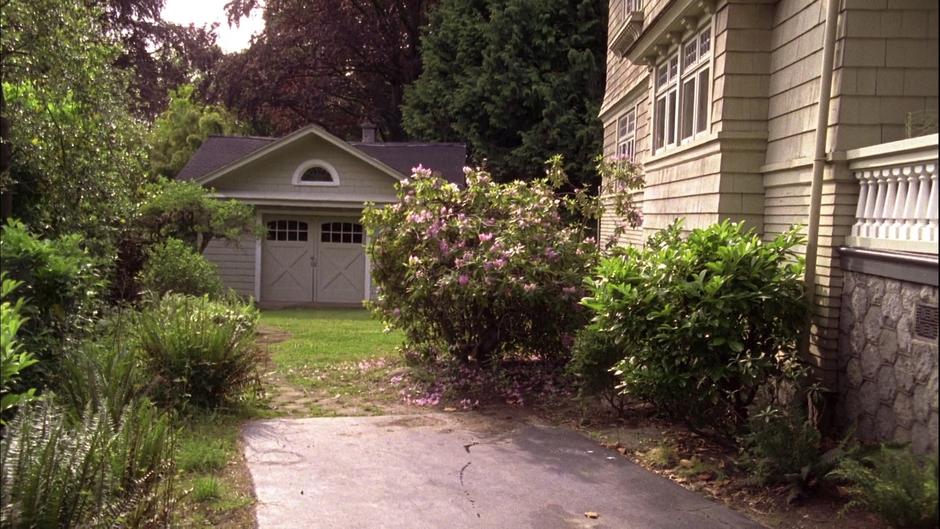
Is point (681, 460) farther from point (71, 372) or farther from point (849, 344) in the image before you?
point (71, 372)

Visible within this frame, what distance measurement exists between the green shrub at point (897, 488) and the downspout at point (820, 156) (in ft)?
6.15

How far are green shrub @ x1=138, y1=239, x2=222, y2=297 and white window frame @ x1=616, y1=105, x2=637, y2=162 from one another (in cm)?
776

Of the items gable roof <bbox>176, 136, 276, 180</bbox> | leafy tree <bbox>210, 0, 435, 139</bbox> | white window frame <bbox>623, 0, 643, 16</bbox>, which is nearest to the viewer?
white window frame <bbox>623, 0, 643, 16</bbox>

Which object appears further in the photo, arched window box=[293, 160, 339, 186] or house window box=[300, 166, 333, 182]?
house window box=[300, 166, 333, 182]

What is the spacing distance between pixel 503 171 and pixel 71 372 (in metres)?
21.3

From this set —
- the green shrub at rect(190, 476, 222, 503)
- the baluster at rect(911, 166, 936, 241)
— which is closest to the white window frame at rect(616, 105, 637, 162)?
the baluster at rect(911, 166, 936, 241)

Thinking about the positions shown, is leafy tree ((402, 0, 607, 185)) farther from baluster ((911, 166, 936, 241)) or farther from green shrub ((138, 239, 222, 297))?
baluster ((911, 166, 936, 241))

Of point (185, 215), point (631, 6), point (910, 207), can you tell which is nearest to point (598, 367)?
point (910, 207)

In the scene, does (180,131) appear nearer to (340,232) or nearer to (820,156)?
(340,232)

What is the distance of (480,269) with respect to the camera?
920 centimetres

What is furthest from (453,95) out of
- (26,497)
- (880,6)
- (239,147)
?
(26,497)

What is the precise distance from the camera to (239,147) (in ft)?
79.0

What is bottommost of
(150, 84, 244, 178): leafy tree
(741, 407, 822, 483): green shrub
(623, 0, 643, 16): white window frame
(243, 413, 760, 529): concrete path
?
(243, 413, 760, 529): concrete path

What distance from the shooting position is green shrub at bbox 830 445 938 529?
427cm
